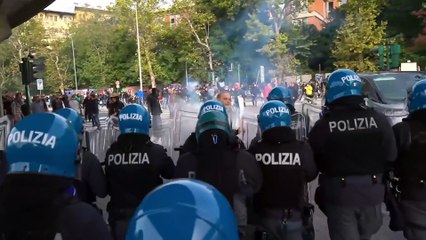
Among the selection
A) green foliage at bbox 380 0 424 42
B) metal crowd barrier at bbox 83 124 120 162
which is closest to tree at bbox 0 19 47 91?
green foliage at bbox 380 0 424 42

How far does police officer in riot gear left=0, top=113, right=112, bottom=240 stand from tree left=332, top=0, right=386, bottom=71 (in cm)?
4196

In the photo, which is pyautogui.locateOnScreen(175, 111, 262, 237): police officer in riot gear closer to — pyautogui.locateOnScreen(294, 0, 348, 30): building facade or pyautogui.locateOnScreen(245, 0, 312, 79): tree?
pyautogui.locateOnScreen(245, 0, 312, 79): tree

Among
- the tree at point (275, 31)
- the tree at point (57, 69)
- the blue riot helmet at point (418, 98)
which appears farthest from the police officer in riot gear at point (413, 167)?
the tree at point (57, 69)

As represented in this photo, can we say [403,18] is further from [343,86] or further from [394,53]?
[343,86]

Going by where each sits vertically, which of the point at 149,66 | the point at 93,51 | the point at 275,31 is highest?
the point at 93,51

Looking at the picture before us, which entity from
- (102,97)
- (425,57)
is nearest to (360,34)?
(425,57)

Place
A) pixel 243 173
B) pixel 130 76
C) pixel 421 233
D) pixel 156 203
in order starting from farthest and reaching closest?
pixel 130 76, pixel 421 233, pixel 243 173, pixel 156 203

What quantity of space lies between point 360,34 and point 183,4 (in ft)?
57.7

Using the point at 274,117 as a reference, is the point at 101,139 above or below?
below

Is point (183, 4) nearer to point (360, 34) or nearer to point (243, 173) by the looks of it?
point (360, 34)

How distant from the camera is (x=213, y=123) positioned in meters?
3.46

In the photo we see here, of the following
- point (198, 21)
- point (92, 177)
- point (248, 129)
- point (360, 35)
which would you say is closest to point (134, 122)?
point (92, 177)

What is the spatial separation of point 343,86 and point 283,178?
908 mm

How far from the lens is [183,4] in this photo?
167ft
